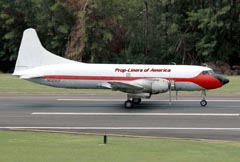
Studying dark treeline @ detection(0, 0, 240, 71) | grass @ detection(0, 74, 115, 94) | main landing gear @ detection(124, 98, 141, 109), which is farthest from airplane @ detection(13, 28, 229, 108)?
dark treeline @ detection(0, 0, 240, 71)

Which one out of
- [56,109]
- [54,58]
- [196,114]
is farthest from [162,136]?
[54,58]

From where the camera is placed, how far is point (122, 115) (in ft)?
91.2

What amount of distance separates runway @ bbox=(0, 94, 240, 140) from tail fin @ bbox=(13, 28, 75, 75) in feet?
6.95

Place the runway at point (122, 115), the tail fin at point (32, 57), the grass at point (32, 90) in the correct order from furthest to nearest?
1. the grass at point (32, 90)
2. the tail fin at point (32, 57)
3. the runway at point (122, 115)

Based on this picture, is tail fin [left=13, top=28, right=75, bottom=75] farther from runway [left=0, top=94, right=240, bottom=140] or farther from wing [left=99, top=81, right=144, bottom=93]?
wing [left=99, top=81, right=144, bottom=93]

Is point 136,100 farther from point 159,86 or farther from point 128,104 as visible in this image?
point 159,86

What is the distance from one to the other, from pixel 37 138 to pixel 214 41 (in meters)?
53.3

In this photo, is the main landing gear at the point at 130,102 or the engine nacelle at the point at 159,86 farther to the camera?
the engine nacelle at the point at 159,86

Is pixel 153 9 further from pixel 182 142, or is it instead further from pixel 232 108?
pixel 182 142

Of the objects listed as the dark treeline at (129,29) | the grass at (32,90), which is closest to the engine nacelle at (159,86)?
the grass at (32,90)

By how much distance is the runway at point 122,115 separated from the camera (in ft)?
74.3

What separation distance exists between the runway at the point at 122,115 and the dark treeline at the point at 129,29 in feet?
111

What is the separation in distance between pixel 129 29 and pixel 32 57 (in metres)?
41.3

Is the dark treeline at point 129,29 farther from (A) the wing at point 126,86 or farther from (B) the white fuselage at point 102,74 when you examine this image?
(A) the wing at point 126,86
